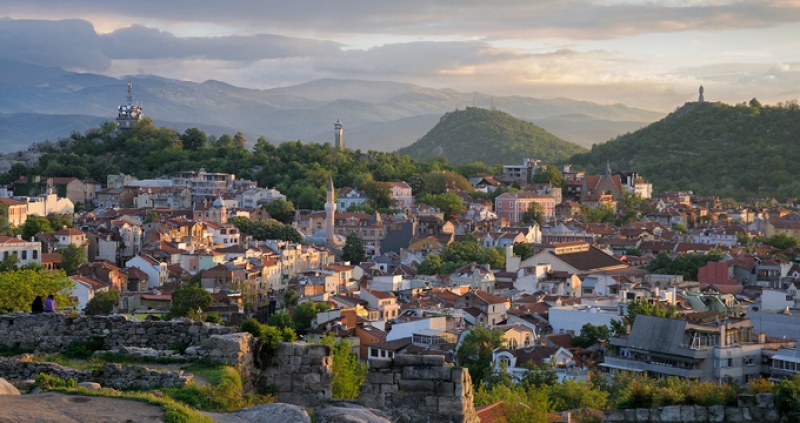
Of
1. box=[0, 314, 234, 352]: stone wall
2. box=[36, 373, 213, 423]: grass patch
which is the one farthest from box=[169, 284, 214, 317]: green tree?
box=[36, 373, 213, 423]: grass patch

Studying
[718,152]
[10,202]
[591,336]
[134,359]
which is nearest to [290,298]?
[591,336]

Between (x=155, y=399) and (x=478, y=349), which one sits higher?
(x=155, y=399)

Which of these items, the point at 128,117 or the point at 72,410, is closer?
the point at 72,410

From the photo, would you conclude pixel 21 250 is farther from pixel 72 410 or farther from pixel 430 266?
pixel 72 410

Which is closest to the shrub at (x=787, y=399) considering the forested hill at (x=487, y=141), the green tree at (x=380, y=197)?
the green tree at (x=380, y=197)

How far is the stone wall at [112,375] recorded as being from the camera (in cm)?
676

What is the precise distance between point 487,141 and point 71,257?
86.1m

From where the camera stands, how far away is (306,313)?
3136 cm

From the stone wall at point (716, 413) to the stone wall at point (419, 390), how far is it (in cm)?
238

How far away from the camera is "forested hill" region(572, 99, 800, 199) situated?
284ft

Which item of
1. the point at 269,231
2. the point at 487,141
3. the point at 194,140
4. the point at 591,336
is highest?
the point at 194,140

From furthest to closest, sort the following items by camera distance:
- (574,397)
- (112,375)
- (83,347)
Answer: (574,397) → (83,347) → (112,375)

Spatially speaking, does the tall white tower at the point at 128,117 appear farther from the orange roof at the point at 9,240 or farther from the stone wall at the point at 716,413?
the stone wall at the point at 716,413

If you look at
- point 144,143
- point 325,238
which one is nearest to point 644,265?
point 325,238
